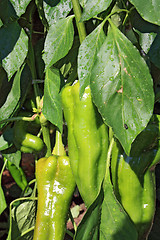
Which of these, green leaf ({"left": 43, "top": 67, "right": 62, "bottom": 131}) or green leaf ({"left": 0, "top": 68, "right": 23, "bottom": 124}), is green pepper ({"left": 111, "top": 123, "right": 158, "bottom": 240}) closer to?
green leaf ({"left": 43, "top": 67, "right": 62, "bottom": 131})

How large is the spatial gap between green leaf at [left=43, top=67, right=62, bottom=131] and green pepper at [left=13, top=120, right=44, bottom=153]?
0.24 m

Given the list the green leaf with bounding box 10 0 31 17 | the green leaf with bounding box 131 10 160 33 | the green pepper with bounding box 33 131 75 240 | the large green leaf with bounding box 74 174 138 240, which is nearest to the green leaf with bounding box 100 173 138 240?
the large green leaf with bounding box 74 174 138 240

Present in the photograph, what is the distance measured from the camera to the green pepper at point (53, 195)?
105cm

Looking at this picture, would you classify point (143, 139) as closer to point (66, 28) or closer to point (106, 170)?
point (106, 170)

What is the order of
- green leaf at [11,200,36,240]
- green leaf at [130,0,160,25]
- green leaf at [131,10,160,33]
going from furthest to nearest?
Result: green leaf at [11,200,36,240], green leaf at [131,10,160,33], green leaf at [130,0,160,25]

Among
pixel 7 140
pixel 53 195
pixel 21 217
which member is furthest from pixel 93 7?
pixel 21 217

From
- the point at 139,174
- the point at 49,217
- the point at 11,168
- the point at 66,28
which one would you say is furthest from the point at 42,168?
the point at 11,168

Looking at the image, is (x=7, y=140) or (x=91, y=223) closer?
(x=91, y=223)

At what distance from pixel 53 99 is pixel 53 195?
0.32 meters

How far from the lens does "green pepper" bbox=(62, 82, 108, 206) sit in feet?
2.95

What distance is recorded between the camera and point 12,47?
951mm

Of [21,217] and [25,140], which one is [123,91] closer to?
[25,140]

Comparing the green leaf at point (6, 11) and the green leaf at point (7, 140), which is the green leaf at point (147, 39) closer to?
the green leaf at point (6, 11)

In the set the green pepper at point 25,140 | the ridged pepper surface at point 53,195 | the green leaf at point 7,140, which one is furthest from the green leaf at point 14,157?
the ridged pepper surface at point 53,195
